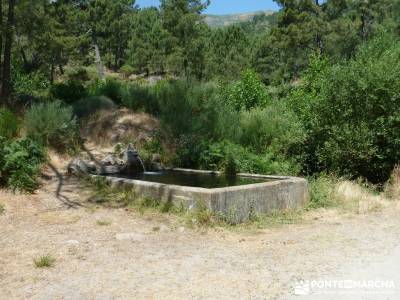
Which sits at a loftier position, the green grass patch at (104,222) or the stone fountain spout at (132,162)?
the stone fountain spout at (132,162)

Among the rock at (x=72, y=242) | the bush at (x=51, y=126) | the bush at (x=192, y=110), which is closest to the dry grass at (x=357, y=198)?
the bush at (x=192, y=110)

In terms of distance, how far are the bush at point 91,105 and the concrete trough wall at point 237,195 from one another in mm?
4428

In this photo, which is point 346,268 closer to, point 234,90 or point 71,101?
point 71,101

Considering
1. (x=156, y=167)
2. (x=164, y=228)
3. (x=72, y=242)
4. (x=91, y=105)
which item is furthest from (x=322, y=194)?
(x=91, y=105)

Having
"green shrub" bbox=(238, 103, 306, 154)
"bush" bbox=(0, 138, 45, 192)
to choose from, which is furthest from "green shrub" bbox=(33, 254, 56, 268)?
"green shrub" bbox=(238, 103, 306, 154)

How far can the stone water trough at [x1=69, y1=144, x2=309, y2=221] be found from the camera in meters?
7.74

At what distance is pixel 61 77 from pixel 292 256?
4292 centimetres

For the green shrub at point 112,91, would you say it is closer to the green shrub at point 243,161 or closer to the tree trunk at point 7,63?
the tree trunk at point 7,63

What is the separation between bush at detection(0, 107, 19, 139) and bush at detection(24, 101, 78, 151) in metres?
0.29

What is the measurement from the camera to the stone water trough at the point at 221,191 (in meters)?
7.74

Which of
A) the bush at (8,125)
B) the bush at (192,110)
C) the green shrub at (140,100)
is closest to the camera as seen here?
the bush at (8,125)

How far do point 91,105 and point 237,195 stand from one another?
7.11 m

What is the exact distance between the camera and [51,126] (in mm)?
11102

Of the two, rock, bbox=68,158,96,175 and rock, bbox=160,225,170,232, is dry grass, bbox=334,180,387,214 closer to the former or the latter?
rock, bbox=160,225,170,232
